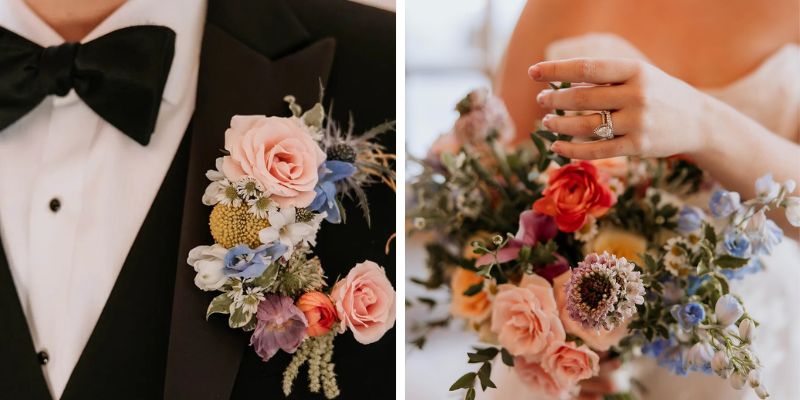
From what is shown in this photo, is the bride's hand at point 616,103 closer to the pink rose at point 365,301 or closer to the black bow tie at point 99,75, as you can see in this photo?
the pink rose at point 365,301

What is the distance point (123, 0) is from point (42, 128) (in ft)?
0.69

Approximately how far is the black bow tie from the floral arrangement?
161mm

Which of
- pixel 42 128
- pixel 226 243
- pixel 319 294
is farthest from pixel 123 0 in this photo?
pixel 319 294

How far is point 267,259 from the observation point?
0.73m

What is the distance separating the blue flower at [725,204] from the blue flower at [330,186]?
18.3 inches

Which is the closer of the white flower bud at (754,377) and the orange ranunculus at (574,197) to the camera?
the white flower bud at (754,377)

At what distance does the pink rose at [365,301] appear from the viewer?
2.48ft

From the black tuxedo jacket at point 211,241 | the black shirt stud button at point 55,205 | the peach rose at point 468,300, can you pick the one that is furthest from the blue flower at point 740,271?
the black shirt stud button at point 55,205

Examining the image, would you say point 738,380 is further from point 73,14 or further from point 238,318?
point 73,14

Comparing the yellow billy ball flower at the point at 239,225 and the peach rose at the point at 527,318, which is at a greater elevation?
the yellow billy ball flower at the point at 239,225

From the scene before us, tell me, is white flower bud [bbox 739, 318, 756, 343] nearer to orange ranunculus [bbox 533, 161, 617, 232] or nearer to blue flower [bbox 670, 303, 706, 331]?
blue flower [bbox 670, 303, 706, 331]

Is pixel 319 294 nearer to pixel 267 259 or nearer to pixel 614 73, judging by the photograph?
pixel 267 259

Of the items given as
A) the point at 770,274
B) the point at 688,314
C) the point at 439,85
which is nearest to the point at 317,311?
the point at 688,314

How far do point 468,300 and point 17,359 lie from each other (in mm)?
605
